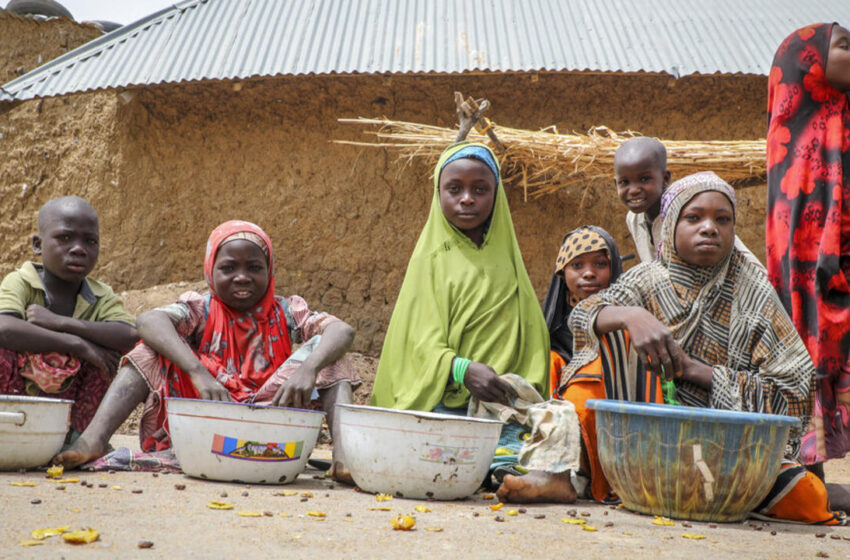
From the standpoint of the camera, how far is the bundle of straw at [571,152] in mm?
6090

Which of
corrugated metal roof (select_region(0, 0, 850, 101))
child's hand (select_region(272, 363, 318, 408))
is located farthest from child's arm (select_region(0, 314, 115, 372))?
corrugated metal roof (select_region(0, 0, 850, 101))

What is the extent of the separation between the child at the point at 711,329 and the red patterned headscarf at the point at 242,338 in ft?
4.34

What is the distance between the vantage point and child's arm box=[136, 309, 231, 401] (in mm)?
3263

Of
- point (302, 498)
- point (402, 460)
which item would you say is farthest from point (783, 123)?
point (302, 498)

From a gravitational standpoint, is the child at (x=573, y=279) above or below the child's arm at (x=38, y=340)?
above

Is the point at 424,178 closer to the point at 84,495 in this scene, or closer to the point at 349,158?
the point at 349,158

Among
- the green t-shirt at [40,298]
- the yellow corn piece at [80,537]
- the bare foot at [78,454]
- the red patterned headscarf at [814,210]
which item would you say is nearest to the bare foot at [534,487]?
the red patterned headscarf at [814,210]

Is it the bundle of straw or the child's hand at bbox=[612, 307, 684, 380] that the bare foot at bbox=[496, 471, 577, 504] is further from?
the bundle of straw

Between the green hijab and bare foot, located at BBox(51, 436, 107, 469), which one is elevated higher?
the green hijab

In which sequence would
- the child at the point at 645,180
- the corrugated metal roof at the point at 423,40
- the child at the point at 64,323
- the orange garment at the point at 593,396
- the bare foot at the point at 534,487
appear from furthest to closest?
1. the corrugated metal roof at the point at 423,40
2. the child at the point at 645,180
3. the child at the point at 64,323
4. the orange garment at the point at 593,396
5. the bare foot at the point at 534,487

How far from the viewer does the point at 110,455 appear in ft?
11.1

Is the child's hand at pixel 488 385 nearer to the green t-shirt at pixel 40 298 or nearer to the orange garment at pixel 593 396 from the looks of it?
the orange garment at pixel 593 396

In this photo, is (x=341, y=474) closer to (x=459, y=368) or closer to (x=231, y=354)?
(x=459, y=368)

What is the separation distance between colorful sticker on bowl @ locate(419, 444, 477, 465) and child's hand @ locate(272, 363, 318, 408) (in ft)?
2.24
